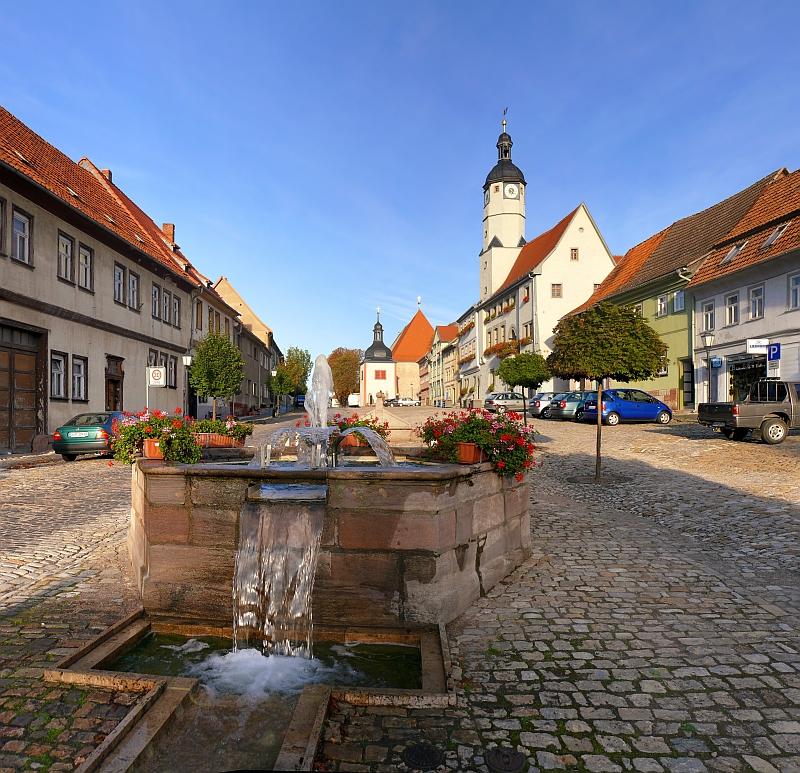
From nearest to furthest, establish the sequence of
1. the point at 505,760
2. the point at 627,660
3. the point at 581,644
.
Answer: the point at 505,760, the point at 627,660, the point at 581,644

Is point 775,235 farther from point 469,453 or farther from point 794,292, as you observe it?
point 469,453

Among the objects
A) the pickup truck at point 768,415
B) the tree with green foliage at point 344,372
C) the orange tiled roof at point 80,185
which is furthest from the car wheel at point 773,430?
the tree with green foliage at point 344,372

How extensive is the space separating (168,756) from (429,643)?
78.3 inches

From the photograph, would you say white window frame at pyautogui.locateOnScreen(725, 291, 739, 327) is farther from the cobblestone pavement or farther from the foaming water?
the foaming water

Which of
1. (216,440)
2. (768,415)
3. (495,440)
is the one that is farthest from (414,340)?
(495,440)

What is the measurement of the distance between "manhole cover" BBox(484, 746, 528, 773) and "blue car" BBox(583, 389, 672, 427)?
22.8m

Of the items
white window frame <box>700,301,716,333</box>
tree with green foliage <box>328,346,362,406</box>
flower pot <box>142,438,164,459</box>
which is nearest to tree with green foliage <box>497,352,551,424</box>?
white window frame <box>700,301,716,333</box>

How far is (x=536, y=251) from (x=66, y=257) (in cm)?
4050

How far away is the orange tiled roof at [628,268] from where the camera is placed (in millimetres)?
37622

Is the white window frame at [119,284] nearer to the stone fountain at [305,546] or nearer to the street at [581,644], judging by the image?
the street at [581,644]

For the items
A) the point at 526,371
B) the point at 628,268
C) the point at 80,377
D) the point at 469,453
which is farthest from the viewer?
the point at 628,268

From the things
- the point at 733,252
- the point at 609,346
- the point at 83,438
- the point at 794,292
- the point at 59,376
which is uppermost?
the point at 733,252

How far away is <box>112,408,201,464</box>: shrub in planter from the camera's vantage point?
652 centimetres

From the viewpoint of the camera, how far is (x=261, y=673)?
4.17 meters
